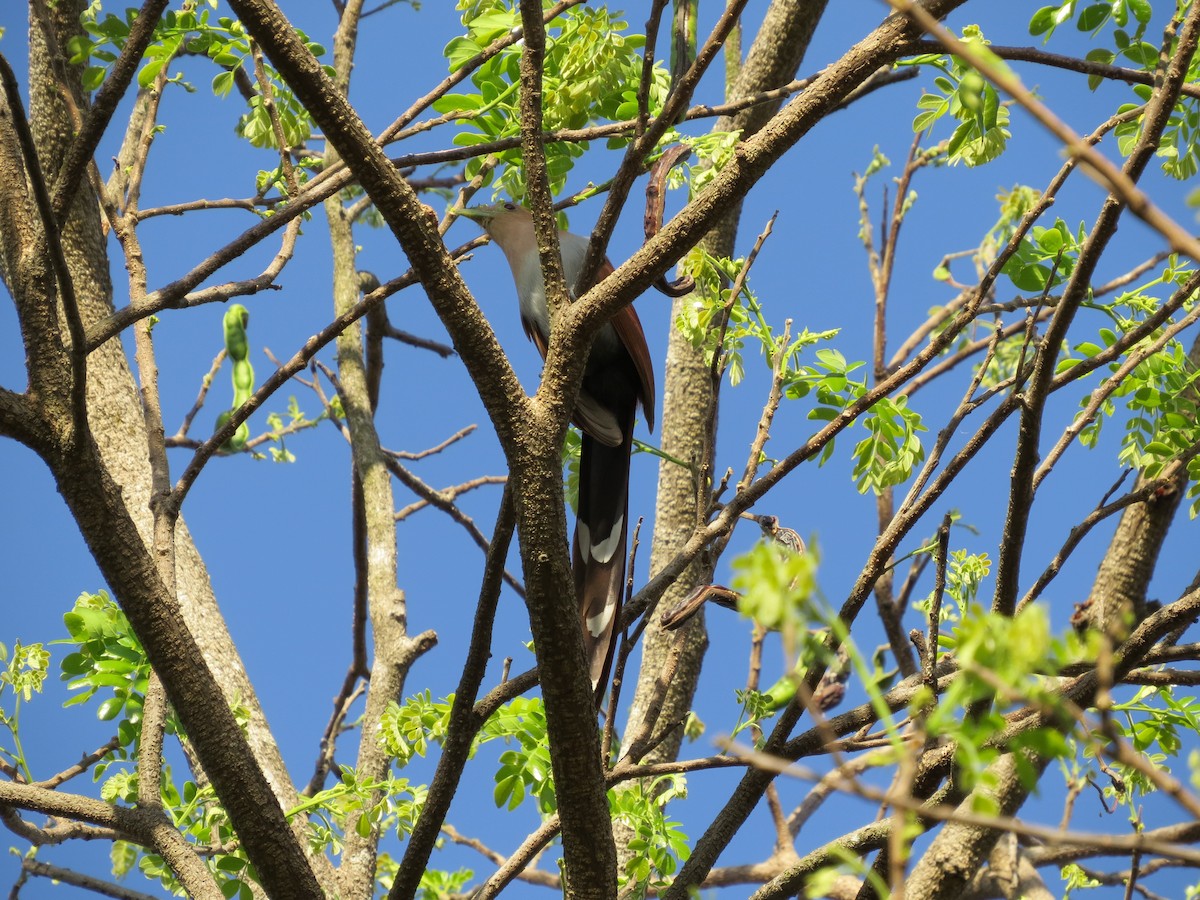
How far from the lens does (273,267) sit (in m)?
2.23

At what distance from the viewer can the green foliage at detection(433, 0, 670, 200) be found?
2109 millimetres

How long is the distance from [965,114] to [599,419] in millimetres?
1121

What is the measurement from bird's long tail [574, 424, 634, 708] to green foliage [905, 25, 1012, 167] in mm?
1029

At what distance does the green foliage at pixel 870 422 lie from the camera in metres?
2.23

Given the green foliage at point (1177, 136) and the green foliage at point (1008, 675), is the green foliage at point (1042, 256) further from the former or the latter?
the green foliage at point (1008, 675)

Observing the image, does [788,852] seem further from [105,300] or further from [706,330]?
[105,300]

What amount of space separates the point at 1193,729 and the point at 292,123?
217 cm

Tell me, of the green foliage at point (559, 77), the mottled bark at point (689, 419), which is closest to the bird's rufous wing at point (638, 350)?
the mottled bark at point (689, 419)

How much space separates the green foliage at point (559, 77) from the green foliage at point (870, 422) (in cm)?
63

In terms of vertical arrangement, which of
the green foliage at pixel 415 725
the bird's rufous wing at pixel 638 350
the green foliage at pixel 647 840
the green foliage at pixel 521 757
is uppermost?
the bird's rufous wing at pixel 638 350

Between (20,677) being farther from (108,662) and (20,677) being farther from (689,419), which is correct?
(689,419)

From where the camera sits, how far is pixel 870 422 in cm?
228

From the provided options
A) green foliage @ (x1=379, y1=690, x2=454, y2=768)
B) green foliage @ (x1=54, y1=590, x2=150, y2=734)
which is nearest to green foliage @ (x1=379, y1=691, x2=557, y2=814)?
green foliage @ (x1=379, y1=690, x2=454, y2=768)

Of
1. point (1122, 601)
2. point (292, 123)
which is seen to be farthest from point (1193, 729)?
point (292, 123)
